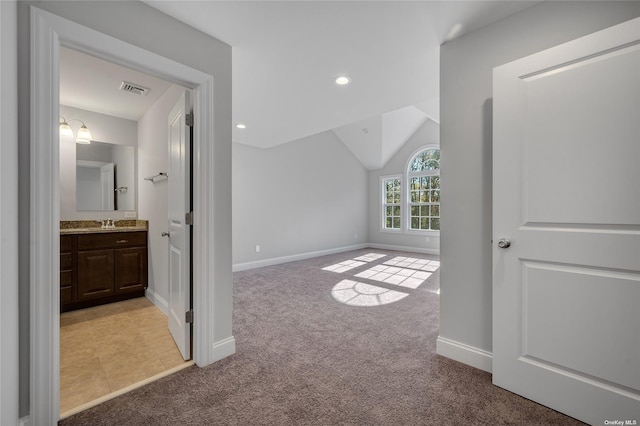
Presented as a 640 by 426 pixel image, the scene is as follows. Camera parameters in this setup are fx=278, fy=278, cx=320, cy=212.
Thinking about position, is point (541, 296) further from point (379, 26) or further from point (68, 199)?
point (68, 199)

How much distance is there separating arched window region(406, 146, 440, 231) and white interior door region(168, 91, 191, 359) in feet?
19.8

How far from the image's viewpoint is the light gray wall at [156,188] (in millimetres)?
2916

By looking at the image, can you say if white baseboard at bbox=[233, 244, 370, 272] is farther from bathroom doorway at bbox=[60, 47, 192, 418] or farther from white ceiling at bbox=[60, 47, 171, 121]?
white ceiling at bbox=[60, 47, 171, 121]

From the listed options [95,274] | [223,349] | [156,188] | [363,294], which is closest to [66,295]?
[95,274]

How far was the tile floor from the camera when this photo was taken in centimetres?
172

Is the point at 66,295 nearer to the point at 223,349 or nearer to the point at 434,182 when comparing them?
the point at 223,349

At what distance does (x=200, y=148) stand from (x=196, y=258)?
2.47 feet

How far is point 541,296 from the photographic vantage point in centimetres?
154

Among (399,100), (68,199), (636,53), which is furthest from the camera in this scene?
(68,199)

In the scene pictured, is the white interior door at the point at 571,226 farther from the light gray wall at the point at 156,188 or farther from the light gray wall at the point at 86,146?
the light gray wall at the point at 86,146

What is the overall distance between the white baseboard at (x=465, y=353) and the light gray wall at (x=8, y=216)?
2.32 metres

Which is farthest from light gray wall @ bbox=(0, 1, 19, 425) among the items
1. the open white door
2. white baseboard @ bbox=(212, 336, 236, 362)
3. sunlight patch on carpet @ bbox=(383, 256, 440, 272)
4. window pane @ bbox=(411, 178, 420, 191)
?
window pane @ bbox=(411, 178, 420, 191)

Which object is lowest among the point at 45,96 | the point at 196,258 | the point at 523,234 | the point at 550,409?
the point at 550,409

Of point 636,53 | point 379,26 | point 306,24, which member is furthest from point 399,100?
point 636,53
